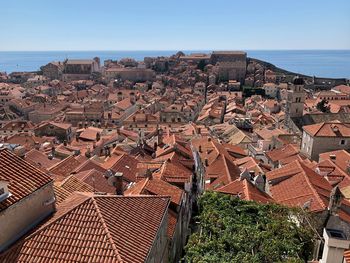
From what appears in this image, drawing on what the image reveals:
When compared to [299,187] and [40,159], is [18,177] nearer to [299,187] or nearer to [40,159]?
[299,187]

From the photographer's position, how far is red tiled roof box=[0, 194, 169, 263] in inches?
421

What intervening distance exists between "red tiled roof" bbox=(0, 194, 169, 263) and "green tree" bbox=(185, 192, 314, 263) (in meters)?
2.77

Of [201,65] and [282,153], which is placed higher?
[201,65]

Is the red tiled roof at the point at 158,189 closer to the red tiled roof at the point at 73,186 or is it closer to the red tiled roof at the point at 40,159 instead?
the red tiled roof at the point at 73,186

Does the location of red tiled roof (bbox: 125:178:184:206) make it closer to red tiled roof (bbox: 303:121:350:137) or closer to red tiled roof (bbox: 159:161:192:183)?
red tiled roof (bbox: 159:161:192:183)

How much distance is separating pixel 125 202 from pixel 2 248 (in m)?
4.51

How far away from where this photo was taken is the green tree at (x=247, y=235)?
46.0ft

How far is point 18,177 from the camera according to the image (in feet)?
41.0

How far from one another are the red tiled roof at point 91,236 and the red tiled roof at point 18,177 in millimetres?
1313

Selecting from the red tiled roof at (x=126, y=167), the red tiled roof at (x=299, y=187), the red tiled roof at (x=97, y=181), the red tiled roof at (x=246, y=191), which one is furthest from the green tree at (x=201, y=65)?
the red tiled roof at (x=97, y=181)

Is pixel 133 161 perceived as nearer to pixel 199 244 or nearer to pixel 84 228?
pixel 199 244

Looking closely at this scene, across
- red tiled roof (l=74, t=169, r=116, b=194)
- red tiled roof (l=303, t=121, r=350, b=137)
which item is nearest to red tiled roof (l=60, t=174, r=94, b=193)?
red tiled roof (l=74, t=169, r=116, b=194)

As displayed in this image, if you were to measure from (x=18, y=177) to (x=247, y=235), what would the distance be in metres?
9.72

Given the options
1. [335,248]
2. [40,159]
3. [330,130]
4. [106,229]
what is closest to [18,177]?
[106,229]
